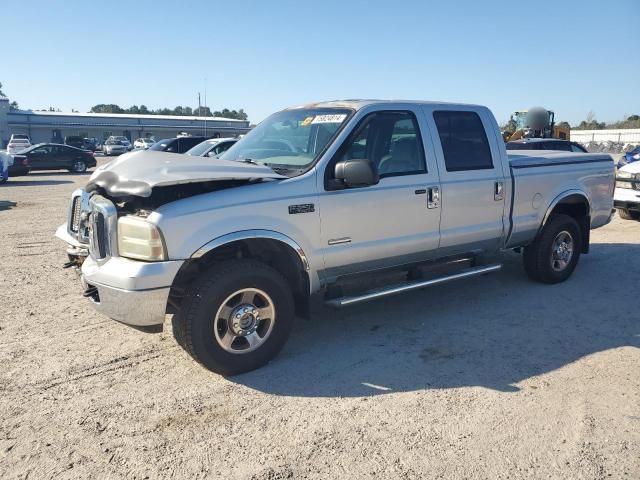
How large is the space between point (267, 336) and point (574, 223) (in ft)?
13.9

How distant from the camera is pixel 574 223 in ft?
20.4

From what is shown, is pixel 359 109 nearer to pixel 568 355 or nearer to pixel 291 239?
pixel 291 239

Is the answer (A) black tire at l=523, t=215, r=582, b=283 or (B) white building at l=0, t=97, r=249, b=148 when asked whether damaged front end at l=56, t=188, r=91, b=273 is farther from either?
(B) white building at l=0, t=97, r=249, b=148

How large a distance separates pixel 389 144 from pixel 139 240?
2362mm

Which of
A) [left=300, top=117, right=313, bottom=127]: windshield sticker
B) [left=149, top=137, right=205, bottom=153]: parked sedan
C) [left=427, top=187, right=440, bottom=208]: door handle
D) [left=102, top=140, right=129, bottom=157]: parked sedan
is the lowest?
[left=427, top=187, right=440, bottom=208]: door handle

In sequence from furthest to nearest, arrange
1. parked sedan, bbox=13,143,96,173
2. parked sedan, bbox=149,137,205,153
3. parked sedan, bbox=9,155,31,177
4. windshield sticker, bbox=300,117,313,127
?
parked sedan, bbox=13,143,96,173 < parked sedan, bbox=9,155,31,177 < parked sedan, bbox=149,137,205,153 < windshield sticker, bbox=300,117,313,127

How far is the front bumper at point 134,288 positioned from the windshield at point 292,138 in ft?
4.79

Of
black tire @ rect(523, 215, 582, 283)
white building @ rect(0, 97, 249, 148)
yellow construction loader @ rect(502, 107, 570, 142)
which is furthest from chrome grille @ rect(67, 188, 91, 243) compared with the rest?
white building @ rect(0, 97, 249, 148)

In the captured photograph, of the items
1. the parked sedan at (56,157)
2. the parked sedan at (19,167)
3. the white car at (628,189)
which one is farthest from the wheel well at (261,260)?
the parked sedan at (56,157)

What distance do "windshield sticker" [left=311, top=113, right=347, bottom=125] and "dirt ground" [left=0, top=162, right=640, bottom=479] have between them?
6.29ft

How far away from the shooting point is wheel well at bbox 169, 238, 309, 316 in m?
3.84

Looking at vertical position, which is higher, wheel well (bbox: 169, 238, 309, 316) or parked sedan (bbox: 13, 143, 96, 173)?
parked sedan (bbox: 13, 143, 96, 173)

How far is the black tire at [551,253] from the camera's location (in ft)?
19.7

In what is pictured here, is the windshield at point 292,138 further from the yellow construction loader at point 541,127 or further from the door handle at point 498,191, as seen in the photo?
the yellow construction loader at point 541,127
